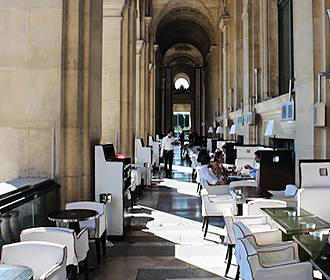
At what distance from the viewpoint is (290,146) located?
8.55m

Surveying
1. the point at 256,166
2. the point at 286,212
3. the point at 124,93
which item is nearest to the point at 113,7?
the point at 124,93

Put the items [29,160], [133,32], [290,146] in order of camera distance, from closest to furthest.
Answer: [29,160], [290,146], [133,32]

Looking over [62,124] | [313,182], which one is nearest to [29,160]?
[62,124]

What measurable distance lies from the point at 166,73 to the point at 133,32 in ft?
92.5

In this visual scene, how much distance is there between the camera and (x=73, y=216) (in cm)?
Answer: 432

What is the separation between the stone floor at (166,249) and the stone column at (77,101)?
102 cm

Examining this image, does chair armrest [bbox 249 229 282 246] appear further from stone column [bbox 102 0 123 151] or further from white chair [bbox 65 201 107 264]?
stone column [bbox 102 0 123 151]

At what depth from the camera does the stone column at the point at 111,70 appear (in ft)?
30.4

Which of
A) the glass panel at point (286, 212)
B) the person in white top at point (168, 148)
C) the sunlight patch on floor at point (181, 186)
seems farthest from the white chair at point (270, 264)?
the person in white top at point (168, 148)

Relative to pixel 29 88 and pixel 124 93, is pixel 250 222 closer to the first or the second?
pixel 29 88

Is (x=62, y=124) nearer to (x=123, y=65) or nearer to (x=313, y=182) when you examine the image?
(x=313, y=182)

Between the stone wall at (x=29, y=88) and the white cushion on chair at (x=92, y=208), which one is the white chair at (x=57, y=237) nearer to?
the white cushion on chair at (x=92, y=208)

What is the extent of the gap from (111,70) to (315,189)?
6.26 metres

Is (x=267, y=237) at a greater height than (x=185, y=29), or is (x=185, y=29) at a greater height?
(x=185, y=29)
